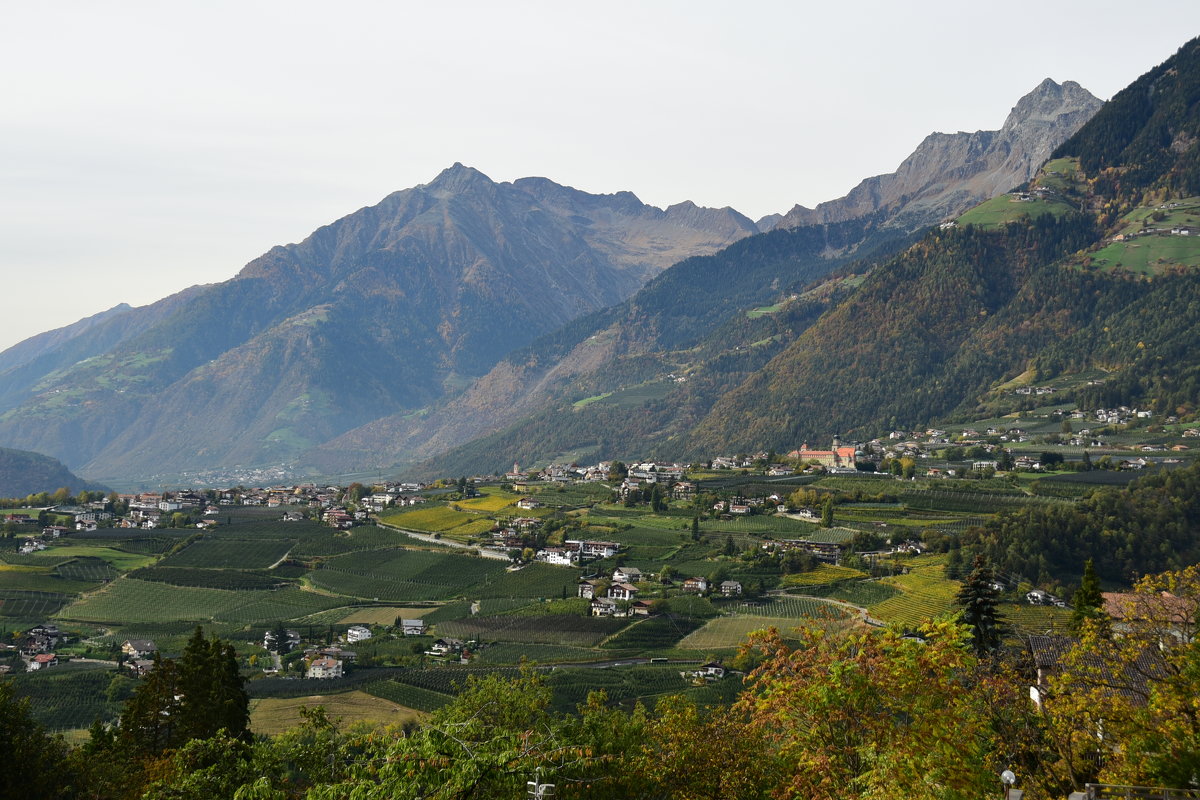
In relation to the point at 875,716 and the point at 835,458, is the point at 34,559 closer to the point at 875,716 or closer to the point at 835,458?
the point at 875,716

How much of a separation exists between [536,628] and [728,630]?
730 inches

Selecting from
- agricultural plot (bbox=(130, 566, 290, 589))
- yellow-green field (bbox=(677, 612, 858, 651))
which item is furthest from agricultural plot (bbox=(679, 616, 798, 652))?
agricultural plot (bbox=(130, 566, 290, 589))

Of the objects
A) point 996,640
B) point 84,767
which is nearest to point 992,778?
point 996,640

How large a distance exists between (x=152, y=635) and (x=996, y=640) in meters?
78.7

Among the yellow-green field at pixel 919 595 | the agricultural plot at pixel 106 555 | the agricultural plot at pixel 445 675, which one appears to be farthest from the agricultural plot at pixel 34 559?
the yellow-green field at pixel 919 595

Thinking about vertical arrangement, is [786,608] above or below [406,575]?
below

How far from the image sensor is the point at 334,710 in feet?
227

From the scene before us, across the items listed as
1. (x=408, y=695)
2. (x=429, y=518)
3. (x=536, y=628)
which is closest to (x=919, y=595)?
(x=536, y=628)

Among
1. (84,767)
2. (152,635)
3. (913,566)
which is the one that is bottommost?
(913,566)

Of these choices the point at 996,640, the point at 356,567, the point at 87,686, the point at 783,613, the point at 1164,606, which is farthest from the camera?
the point at 356,567

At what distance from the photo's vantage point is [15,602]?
10362 centimetres

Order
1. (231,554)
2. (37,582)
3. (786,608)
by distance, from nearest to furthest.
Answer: (786,608) < (37,582) < (231,554)

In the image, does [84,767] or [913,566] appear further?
[913,566]

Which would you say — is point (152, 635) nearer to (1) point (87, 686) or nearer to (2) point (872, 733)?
(1) point (87, 686)
